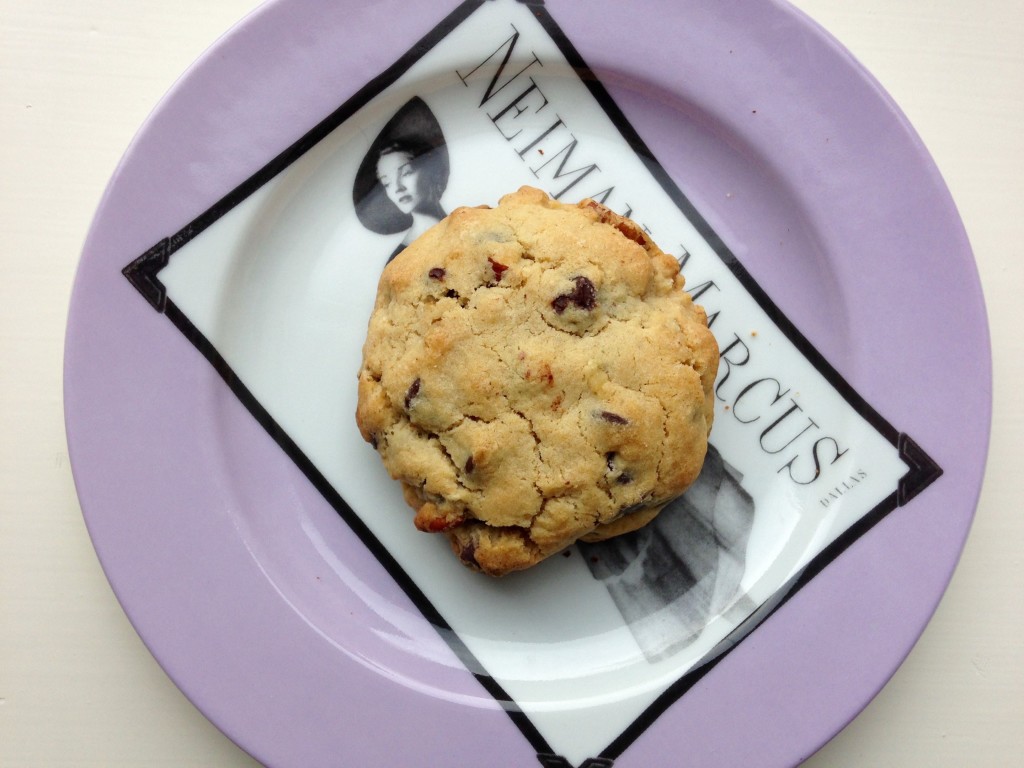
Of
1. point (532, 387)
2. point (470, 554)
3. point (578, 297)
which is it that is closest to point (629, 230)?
point (578, 297)

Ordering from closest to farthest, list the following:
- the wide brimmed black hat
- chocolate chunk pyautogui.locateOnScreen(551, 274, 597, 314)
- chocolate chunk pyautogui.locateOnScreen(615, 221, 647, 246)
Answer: chocolate chunk pyautogui.locateOnScreen(551, 274, 597, 314), chocolate chunk pyautogui.locateOnScreen(615, 221, 647, 246), the wide brimmed black hat

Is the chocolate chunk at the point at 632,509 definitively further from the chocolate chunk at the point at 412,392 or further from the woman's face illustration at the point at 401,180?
the woman's face illustration at the point at 401,180

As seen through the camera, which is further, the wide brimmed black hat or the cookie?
the wide brimmed black hat

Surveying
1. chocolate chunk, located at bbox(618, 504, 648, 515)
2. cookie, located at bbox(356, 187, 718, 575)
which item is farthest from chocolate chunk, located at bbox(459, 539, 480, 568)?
chocolate chunk, located at bbox(618, 504, 648, 515)

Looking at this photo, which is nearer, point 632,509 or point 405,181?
point 632,509

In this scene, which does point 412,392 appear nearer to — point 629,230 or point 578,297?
point 578,297

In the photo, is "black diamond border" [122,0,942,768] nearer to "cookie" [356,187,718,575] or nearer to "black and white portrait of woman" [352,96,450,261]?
"black and white portrait of woman" [352,96,450,261]

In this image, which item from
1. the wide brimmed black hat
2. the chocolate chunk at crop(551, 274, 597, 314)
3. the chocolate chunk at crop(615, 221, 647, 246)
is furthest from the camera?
the wide brimmed black hat
